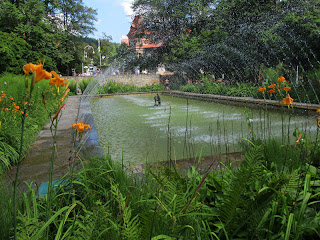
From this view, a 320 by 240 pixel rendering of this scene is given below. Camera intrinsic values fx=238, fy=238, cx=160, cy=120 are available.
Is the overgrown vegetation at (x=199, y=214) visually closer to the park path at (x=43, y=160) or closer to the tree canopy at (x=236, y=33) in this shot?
the park path at (x=43, y=160)

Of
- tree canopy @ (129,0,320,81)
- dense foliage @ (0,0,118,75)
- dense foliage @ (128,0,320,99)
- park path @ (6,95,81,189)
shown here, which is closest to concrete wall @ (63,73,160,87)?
dense foliage @ (128,0,320,99)

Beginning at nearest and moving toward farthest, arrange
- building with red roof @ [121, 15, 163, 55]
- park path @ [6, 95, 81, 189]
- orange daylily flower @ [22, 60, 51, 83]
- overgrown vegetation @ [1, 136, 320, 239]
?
orange daylily flower @ [22, 60, 51, 83] → overgrown vegetation @ [1, 136, 320, 239] → park path @ [6, 95, 81, 189] → building with red roof @ [121, 15, 163, 55]

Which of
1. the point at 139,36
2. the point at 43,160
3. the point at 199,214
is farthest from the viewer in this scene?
the point at 139,36

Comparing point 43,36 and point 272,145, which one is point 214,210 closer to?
point 272,145

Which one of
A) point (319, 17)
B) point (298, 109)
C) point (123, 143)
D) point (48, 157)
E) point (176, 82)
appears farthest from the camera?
point (176, 82)

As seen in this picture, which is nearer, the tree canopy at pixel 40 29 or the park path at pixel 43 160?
the park path at pixel 43 160

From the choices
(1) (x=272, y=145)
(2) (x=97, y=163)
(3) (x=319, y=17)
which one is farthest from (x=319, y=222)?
(3) (x=319, y=17)

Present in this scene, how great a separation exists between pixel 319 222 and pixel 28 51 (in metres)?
22.9

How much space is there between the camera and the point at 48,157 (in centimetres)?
269

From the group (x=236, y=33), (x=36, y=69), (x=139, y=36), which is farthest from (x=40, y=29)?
(x=36, y=69)

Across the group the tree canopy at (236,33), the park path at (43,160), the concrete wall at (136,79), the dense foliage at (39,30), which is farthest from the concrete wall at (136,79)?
the park path at (43,160)

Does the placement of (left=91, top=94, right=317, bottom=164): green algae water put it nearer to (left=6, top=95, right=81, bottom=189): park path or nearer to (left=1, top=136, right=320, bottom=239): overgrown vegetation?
(left=6, top=95, right=81, bottom=189): park path

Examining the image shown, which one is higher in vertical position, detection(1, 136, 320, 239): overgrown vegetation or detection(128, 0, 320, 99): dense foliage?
→ detection(128, 0, 320, 99): dense foliage

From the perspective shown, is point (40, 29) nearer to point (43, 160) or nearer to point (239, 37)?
point (239, 37)
